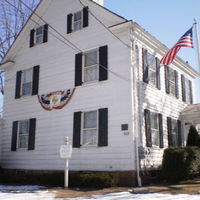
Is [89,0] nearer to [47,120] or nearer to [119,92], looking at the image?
[119,92]

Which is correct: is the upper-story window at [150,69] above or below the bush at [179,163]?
above

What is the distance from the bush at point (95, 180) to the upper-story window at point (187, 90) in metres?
8.54

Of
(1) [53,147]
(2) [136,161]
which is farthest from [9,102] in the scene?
(2) [136,161]

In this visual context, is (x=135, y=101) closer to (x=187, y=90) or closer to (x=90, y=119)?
(x=90, y=119)

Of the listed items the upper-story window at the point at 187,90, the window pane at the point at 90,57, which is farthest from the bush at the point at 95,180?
the upper-story window at the point at 187,90

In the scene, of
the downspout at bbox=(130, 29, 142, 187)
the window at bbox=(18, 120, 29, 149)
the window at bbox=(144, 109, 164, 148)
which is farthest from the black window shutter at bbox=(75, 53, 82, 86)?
the window at bbox=(18, 120, 29, 149)

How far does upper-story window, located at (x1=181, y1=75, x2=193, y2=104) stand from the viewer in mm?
16828

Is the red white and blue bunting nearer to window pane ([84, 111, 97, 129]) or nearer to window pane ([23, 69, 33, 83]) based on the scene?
window pane ([84, 111, 97, 129])

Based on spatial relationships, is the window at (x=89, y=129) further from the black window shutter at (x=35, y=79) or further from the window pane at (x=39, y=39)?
the window pane at (x=39, y=39)

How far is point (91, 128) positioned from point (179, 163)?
12.7ft

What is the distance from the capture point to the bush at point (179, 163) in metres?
10.9

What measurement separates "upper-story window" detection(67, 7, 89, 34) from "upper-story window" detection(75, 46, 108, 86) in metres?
1.64

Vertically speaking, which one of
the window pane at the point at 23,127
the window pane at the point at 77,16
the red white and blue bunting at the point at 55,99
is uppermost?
the window pane at the point at 77,16

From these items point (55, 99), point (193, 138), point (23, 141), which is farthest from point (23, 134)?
point (193, 138)
